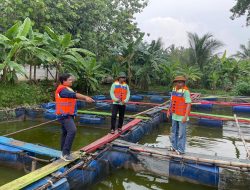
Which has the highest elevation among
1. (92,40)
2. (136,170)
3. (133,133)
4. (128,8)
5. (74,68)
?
(128,8)

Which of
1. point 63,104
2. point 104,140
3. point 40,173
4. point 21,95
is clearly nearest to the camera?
point 40,173

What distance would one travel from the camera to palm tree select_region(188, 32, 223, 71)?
61.2ft

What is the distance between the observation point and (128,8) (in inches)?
742

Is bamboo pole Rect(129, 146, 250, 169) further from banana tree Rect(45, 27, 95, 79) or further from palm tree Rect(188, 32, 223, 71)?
palm tree Rect(188, 32, 223, 71)

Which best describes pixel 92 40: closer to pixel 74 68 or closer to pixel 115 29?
pixel 74 68

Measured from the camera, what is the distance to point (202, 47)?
18.7 m

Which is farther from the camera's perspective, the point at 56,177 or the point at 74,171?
the point at 74,171

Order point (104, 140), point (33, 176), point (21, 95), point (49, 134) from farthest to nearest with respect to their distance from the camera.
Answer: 1. point (21, 95)
2. point (49, 134)
3. point (104, 140)
4. point (33, 176)

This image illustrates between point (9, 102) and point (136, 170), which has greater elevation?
point (9, 102)

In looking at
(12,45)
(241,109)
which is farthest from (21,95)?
(241,109)

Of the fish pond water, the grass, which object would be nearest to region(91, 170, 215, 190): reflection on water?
the fish pond water

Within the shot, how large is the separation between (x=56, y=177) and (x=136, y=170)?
1839mm

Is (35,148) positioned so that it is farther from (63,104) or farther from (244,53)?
(244,53)

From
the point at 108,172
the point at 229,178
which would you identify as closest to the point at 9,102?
the point at 108,172
